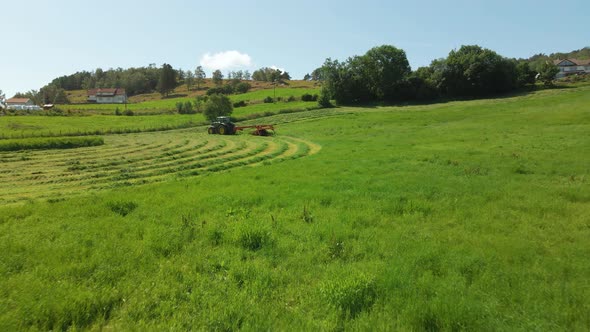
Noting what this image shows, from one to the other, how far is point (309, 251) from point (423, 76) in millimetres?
75231

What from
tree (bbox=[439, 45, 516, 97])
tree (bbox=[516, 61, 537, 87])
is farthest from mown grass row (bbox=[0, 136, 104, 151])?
tree (bbox=[516, 61, 537, 87])

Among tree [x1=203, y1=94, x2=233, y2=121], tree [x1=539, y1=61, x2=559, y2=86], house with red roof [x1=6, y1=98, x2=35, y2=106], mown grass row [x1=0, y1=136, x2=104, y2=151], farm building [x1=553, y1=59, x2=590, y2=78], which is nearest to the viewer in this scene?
mown grass row [x1=0, y1=136, x2=104, y2=151]

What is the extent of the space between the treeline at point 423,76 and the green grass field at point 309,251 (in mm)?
59433

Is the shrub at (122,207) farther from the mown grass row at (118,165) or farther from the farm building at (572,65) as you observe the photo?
the farm building at (572,65)

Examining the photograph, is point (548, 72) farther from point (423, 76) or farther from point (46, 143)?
point (46, 143)

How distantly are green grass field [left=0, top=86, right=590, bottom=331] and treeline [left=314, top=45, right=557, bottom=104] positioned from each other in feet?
195

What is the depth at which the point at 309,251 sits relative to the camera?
7160mm

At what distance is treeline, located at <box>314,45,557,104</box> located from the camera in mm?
67688

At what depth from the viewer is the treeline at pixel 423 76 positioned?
67688 mm

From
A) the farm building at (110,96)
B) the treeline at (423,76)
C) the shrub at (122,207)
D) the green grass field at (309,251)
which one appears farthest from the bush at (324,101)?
the farm building at (110,96)

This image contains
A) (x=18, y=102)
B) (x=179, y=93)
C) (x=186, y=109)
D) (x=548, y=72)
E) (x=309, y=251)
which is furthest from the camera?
(x=179, y=93)

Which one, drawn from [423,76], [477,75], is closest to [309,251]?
[477,75]

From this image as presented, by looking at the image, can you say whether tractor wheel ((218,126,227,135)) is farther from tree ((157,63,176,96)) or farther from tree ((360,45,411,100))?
tree ((157,63,176,96))

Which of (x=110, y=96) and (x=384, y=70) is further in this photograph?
(x=110, y=96)
